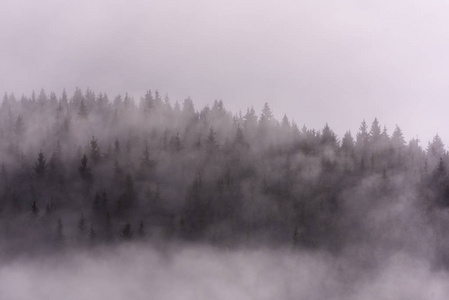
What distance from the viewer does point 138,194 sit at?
19488 cm

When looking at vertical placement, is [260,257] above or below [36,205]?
below

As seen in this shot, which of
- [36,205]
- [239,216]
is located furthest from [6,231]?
[239,216]

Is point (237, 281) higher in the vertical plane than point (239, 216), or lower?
lower

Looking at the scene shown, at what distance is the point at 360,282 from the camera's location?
554ft

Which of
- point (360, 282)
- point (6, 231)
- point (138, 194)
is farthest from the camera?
point (138, 194)

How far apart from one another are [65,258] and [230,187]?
56.9m

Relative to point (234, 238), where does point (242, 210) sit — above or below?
above

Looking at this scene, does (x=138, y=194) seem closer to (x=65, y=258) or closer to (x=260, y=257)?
(x=65, y=258)

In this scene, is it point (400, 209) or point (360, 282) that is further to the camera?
point (400, 209)

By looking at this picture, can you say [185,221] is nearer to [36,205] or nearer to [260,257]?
[260,257]

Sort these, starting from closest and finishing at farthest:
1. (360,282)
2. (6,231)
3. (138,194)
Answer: (360,282)
(6,231)
(138,194)

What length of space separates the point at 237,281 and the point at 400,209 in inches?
2156

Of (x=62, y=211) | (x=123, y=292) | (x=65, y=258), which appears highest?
(x=62, y=211)

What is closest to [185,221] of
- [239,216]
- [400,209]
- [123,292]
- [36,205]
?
[239,216]
